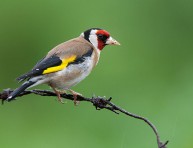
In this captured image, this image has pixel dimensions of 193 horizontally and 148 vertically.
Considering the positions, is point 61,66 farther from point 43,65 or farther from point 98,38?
point 98,38

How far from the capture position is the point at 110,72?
12.9m

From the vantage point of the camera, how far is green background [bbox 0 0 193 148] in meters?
10.2

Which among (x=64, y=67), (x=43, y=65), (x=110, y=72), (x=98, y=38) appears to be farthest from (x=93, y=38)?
(x=110, y=72)

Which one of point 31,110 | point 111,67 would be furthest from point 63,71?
point 111,67

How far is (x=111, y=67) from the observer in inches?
515

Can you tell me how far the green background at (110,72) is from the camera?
1024cm

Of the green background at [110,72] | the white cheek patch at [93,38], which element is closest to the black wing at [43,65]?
the white cheek patch at [93,38]

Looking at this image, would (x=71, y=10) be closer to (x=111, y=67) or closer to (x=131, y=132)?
(x=111, y=67)

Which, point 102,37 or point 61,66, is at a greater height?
point 102,37

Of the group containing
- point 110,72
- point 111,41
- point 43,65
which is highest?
point 110,72

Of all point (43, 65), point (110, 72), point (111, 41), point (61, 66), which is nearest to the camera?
point (43, 65)

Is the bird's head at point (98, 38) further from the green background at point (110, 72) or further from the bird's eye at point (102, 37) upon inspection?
the green background at point (110, 72)

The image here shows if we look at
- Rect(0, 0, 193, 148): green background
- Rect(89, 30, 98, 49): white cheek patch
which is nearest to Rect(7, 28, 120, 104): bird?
Rect(89, 30, 98, 49): white cheek patch

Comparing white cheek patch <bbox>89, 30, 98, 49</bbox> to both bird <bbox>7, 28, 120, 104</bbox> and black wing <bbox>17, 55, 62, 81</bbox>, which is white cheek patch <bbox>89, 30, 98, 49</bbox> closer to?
bird <bbox>7, 28, 120, 104</bbox>
